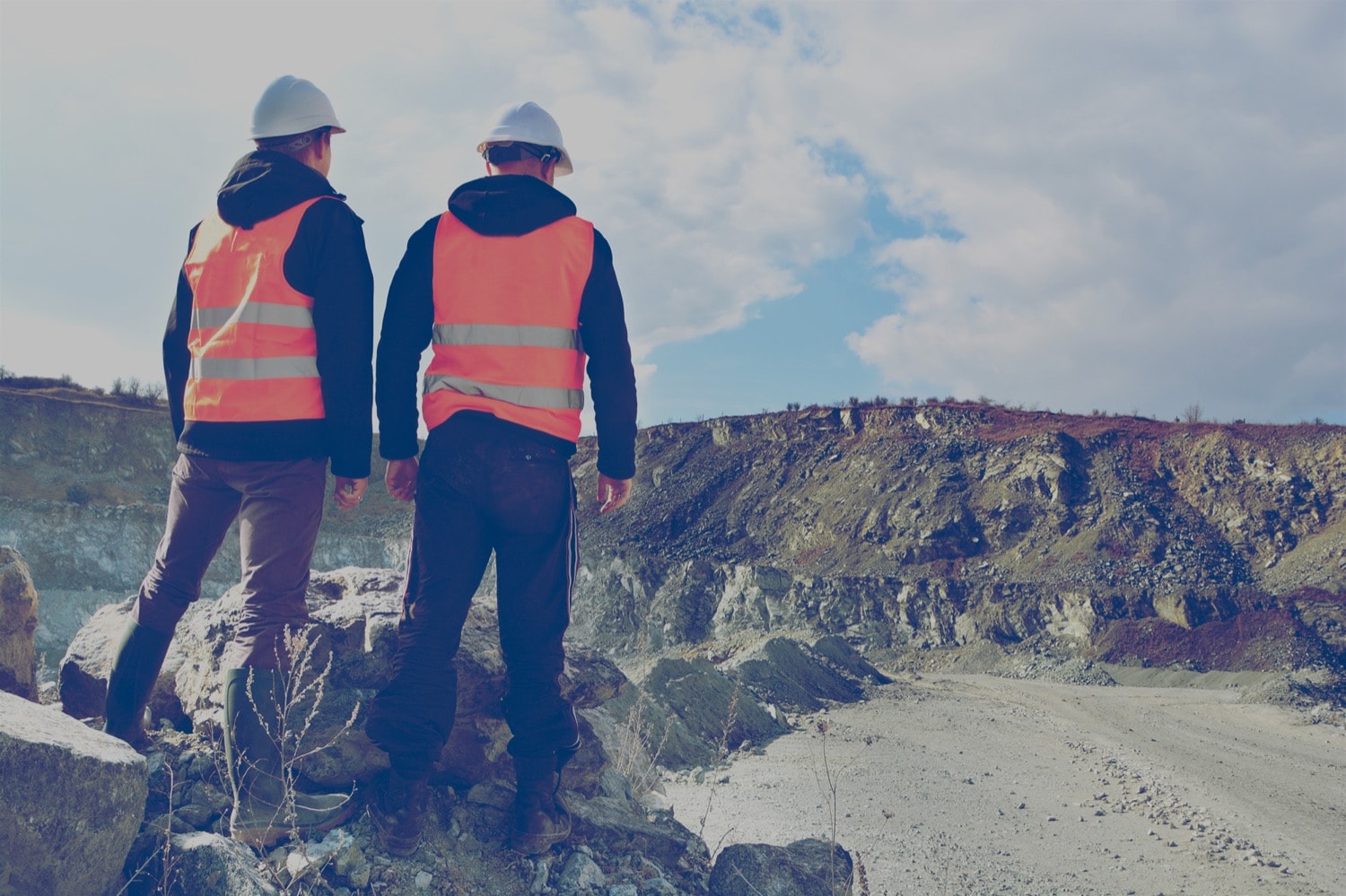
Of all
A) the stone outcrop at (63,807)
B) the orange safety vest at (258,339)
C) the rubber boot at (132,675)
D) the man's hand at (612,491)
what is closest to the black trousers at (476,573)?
the man's hand at (612,491)

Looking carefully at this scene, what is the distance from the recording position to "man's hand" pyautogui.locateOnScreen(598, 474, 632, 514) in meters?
3.79

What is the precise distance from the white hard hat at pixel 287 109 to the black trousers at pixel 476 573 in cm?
129

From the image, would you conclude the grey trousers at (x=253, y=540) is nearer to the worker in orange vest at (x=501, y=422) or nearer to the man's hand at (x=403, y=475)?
the man's hand at (x=403, y=475)

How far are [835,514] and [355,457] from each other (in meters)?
23.7

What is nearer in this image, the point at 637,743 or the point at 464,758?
the point at 464,758

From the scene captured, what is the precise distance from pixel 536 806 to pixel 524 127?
8.59 ft

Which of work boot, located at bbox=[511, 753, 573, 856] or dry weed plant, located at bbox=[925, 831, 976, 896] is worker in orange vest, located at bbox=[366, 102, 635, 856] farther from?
dry weed plant, located at bbox=[925, 831, 976, 896]

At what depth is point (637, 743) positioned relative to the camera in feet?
16.5

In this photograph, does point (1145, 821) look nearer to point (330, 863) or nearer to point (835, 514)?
point (330, 863)

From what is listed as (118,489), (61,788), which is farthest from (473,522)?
(118,489)

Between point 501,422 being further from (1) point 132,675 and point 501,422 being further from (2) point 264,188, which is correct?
(1) point 132,675

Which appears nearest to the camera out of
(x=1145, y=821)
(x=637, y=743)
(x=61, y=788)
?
(x=61, y=788)

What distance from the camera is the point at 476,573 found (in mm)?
3574

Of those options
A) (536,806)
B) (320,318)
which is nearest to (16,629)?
(320,318)
